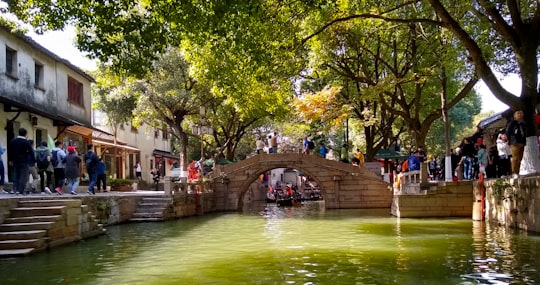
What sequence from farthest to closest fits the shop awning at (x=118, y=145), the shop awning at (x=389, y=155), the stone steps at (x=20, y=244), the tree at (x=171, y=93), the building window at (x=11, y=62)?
the shop awning at (x=389, y=155), the shop awning at (x=118, y=145), the tree at (x=171, y=93), the building window at (x=11, y=62), the stone steps at (x=20, y=244)

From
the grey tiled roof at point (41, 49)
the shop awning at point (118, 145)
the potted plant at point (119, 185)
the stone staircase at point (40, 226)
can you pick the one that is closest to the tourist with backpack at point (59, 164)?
the stone staircase at point (40, 226)

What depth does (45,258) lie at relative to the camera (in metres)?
8.83

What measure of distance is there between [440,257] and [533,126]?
435 cm

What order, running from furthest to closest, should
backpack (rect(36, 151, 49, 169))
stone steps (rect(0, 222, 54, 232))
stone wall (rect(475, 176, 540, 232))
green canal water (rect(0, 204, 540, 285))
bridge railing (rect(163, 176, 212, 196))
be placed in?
bridge railing (rect(163, 176, 212, 196)) < backpack (rect(36, 151, 49, 169)) < stone wall (rect(475, 176, 540, 232)) < stone steps (rect(0, 222, 54, 232)) < green canal water (rect(0, 204, 540, 285))

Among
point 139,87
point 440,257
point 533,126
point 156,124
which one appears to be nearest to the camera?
point 440,257

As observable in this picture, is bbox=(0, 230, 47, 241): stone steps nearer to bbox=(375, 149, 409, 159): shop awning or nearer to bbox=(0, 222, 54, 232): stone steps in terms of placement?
bbox=(0, 222, 54, 232): stone steps

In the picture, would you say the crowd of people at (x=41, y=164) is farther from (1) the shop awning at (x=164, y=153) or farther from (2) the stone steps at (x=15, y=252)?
(1) the shop awning at (x=164, y=153)

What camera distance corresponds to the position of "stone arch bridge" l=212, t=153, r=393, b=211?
23828 mm

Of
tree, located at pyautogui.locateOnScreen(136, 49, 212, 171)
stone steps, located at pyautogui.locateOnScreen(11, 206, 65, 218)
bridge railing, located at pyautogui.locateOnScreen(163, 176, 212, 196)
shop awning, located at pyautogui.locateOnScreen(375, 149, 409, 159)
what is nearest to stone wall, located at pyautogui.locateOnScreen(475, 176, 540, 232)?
stone steps, located at pyautogui.locateOnScreen(11, 206, 65, 218)

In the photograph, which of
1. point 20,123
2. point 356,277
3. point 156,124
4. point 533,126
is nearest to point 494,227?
point 533,126

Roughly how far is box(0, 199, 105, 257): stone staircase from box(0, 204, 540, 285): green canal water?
255 mm

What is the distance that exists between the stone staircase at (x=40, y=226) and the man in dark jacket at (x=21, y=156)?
1.60 metres

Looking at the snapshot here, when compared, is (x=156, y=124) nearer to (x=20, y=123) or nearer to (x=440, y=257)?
(x=20, y=123)

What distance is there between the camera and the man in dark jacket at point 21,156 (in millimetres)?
11469
